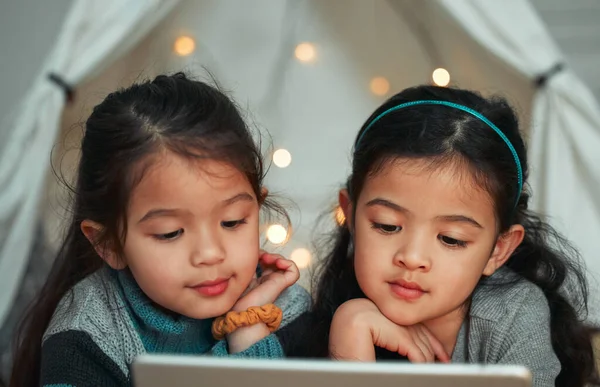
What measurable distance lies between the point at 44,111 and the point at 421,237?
1154 millimetres

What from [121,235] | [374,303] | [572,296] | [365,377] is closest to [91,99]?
[121,235]

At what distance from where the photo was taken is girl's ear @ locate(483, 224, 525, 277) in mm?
1438

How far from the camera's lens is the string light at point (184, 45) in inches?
93.5

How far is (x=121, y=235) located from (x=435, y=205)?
Answer: 0.50 m

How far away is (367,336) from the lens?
4.61 ft

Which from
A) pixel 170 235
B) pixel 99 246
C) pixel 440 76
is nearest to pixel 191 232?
pixel 170 235

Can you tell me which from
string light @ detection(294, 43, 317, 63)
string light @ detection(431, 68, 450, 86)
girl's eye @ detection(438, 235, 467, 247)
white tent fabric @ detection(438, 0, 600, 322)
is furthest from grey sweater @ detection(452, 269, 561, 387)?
string light @ detection(294, 43, 317, 63)

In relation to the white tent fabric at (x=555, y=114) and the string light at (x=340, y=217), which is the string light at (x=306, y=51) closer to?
the white tent fabric at (x=555, y=114)

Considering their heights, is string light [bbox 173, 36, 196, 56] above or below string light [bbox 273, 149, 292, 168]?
above

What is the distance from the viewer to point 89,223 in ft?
4.60

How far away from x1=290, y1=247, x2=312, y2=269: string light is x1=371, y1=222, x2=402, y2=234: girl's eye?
0.85 metres

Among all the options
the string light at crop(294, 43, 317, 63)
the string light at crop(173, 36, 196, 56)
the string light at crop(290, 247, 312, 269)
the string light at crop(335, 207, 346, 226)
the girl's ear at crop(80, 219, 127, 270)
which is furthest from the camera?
the string light at crop(294, 43, 317, 63)

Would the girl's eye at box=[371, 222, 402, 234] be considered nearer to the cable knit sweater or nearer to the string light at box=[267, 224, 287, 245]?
the cable knit sweater

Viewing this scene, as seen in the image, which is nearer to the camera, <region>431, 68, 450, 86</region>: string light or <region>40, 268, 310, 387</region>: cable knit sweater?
<region>40, 268, 310, 387</region>: cable knit sweater
